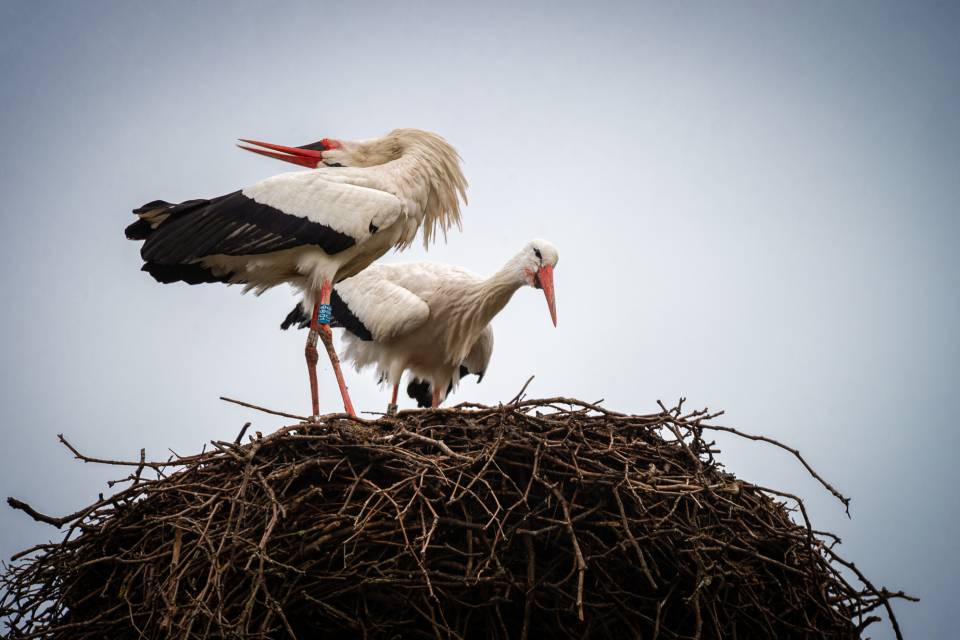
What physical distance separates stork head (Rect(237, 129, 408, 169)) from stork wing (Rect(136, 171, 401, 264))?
60 centimetres

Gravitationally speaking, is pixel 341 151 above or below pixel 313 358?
above

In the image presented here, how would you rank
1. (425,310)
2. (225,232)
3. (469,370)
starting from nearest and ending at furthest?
(225,232) < (425,310) < (469,370)

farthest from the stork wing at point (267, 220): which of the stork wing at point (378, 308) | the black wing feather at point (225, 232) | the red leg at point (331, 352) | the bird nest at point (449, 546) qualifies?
the bird nest at point (449, 546)

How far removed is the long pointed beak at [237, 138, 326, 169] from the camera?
584 cm

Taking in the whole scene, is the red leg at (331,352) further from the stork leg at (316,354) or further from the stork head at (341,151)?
the stork head at (341,151)

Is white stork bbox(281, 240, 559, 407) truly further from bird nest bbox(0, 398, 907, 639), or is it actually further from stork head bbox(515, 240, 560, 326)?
bird nest bbox(0, 398, 907, 639)

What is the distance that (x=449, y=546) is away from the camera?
343 centimetres

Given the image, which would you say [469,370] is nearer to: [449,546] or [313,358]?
[313,358]

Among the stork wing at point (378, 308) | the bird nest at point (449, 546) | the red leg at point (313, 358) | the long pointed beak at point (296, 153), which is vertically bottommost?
the bird nest at point (449, 546)

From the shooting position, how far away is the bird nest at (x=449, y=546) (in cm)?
338

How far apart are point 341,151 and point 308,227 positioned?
37.6 inches

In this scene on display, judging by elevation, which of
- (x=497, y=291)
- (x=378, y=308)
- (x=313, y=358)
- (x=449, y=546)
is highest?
(x=497, y=291)

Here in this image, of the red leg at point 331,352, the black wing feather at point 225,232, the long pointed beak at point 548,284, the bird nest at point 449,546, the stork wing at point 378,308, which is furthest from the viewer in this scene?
the stork wing at point 378,308

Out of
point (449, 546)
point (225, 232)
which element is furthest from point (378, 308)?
point (449, 546)
